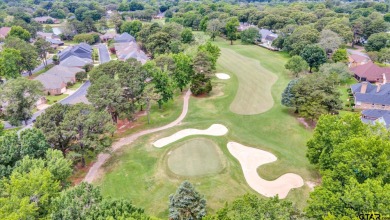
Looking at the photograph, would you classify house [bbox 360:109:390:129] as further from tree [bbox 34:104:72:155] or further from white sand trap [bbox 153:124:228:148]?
tree [bbox 34:104:72:155]

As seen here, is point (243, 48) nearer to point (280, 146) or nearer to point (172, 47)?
point (172, 47)

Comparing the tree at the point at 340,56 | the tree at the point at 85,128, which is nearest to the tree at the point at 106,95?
the tree at the point at 85,128

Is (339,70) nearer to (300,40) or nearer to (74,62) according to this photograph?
(300,40)

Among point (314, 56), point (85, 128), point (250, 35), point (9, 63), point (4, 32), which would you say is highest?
point (85, 128)

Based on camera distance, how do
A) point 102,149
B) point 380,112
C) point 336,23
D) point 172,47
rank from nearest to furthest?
1. point 102,149
2. point 380,112
3. point 172,47
4. point 336,23

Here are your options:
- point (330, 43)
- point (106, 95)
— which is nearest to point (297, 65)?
point (330, 43)

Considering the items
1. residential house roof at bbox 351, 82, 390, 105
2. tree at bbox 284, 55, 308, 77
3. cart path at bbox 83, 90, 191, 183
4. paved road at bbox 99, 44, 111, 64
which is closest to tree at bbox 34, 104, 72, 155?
cart path at bbox 83, 90, 191, 183

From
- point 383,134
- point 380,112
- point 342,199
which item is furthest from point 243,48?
point 342,199
